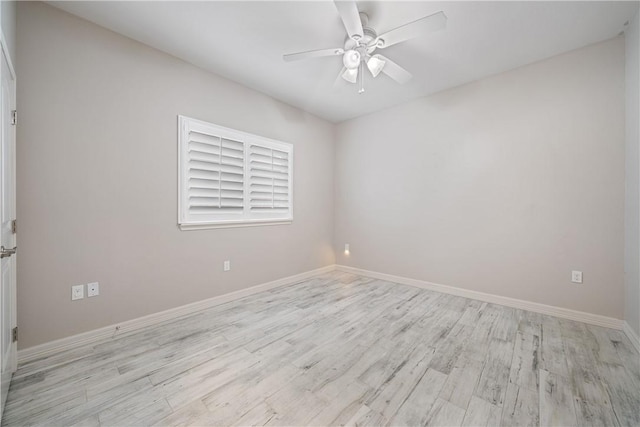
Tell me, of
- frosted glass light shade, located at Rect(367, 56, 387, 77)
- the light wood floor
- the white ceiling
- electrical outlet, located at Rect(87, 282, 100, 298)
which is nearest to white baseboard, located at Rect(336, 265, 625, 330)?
the light wood floor

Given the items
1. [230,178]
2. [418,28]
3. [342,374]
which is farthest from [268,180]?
[342,374]

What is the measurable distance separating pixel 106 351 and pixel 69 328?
379 mm

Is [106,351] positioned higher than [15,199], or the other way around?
[15,199]

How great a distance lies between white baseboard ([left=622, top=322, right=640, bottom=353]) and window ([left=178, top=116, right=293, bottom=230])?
3643mm

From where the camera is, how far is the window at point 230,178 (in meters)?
2.79

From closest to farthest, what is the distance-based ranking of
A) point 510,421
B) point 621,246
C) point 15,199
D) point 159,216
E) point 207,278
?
point 510,421, point 15,199, point 621,246, point 159,216, point 207,278

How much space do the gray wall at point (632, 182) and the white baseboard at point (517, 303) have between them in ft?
0.61

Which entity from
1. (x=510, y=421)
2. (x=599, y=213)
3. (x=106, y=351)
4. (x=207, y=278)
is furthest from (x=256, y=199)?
(x=599, y=213)

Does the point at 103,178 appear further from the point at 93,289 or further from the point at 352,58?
the point at 352,58

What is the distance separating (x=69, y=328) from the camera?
210 centimetres

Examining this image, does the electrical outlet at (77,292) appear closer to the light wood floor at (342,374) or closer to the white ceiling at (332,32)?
the light wood floor at (342,374)

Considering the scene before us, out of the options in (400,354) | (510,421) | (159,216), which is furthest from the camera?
(159,216)

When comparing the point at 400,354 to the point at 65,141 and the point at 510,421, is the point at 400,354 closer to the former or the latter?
the point at 510,421

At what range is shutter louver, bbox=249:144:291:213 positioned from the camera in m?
3.42
